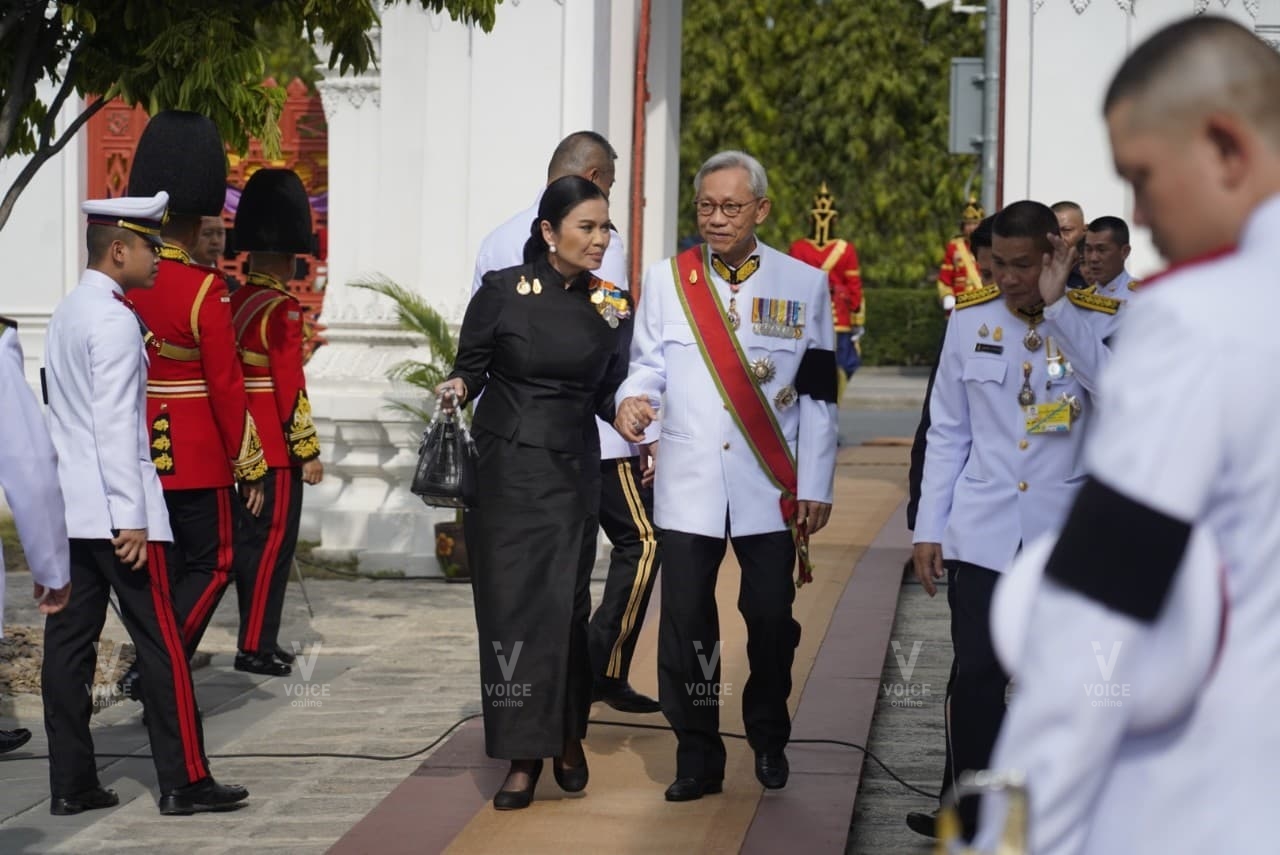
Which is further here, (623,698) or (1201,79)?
(623,698)

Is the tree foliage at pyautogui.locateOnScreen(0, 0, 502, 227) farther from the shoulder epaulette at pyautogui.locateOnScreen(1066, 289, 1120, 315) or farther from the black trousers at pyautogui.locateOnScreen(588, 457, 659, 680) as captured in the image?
the shoulder epaulette at pyautogui.locateOnScreen(1066, 289, 1120, 315)

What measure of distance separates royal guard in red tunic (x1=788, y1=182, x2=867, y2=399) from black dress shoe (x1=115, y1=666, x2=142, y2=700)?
10519 mm

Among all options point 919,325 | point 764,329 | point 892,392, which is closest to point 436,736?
point 764,329

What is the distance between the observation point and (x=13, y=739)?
668 centimetres

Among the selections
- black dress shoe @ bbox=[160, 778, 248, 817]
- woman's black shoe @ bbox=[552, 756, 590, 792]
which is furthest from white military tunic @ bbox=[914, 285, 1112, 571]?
black dress shoe @ bbox=[160, 778, 248, 817]

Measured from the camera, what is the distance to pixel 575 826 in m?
5.63

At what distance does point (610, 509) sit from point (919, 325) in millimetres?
29766

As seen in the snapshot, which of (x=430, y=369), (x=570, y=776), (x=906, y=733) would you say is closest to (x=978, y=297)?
(x=570, y=776)

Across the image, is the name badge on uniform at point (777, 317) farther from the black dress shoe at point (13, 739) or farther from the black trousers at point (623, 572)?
the black dress shoe at point (13, 739)

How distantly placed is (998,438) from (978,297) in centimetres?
43

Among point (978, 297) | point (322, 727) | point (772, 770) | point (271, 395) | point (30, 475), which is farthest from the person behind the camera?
point (271, 395)

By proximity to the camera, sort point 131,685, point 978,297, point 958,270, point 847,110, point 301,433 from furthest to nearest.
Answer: point 847,110, point 958,270, point 301,433, point 131,685, point 978,297

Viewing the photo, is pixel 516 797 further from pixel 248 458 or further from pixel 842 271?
pixel 842 271

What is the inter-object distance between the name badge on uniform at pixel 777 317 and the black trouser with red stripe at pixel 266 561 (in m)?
2.95
